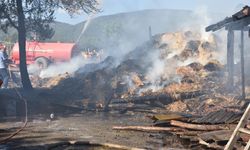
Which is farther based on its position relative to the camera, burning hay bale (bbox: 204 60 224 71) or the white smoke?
the white smoke

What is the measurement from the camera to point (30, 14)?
2128 centimetres

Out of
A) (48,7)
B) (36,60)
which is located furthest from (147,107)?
(36,60)

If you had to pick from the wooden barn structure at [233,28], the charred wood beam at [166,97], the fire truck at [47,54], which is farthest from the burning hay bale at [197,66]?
the fire truck at [47,54]

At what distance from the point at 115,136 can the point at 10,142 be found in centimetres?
278

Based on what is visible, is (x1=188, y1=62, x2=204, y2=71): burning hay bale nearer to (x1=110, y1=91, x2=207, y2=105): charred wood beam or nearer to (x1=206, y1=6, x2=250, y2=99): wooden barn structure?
(x1=110, y1=91, x2=207, y2=105): charred wood beam

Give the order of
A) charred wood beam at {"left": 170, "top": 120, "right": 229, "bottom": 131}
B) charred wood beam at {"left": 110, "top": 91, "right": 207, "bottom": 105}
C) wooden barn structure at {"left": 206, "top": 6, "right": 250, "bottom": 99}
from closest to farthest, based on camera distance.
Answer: charred wood beam at {"left": 170, "top": 120, "right": 229, "bottom": 131} → wooden barn structure at {"left": 206, "top": 6, "right": 250, "bottom": 99} → charred wood beam at {"left": 110, "top": 91, "right": 207, "bottom": 105}

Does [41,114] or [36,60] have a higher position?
[36,60]

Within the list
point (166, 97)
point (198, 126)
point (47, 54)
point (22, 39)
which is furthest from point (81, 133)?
point (47, 54)

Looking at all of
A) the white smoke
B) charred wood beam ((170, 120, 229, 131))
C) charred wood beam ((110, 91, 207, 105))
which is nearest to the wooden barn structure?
charred wood beam ((110, 91, 207, 105))

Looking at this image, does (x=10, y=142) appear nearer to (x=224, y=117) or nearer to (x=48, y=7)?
(x=224, y=117)

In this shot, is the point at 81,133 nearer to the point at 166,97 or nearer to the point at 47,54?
the point at 166,97

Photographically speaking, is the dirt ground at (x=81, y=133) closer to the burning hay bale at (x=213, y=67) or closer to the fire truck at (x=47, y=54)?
the burning hay bale at (x=213, y=67)

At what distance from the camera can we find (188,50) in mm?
23828

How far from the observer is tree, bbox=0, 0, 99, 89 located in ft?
66.2
